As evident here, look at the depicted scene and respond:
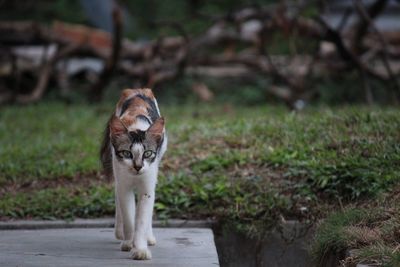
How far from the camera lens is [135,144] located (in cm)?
566

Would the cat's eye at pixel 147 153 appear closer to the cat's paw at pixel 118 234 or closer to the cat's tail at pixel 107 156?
the cat's tail at pixel 107 156

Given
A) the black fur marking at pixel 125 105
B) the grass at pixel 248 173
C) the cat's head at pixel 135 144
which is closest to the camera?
the cat's head at pixel 135 144

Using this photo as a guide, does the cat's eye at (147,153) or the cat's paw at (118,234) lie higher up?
the cat's eye at (147,153)

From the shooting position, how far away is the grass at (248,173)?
7.50 m

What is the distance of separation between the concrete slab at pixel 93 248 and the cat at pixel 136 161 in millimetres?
146

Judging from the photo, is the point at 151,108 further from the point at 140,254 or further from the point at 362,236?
the point at 362,236

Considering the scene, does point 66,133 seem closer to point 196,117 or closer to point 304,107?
point 196,117

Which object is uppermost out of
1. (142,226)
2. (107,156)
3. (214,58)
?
(214,58)

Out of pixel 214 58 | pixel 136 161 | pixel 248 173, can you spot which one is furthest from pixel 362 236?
pixel 214 58

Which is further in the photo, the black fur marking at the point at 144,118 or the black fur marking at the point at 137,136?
the black fur marking at the point at 144,118

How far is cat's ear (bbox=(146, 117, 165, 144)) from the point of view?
574cm

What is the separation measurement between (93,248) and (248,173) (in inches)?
91.1

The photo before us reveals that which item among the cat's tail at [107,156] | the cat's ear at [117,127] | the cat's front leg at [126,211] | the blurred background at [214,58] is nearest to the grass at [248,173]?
the cat's tail at [107,156]

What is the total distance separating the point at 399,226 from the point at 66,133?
655 cm
